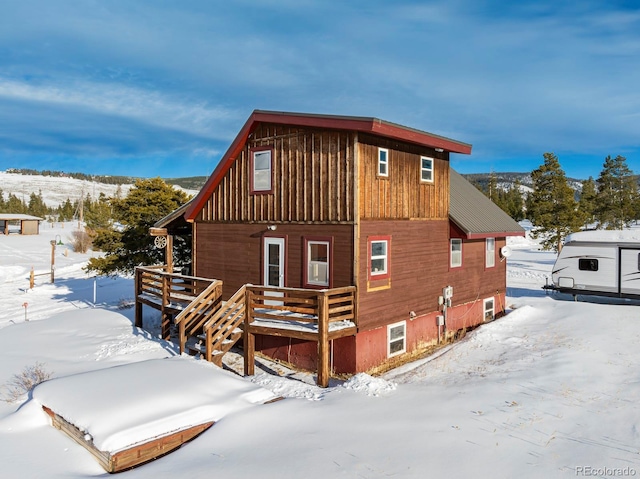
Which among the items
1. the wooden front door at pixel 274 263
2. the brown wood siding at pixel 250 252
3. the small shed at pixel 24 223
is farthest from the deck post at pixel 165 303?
the small shed at pixel 24 223

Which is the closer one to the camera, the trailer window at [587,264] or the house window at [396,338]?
the house window at [396,338]

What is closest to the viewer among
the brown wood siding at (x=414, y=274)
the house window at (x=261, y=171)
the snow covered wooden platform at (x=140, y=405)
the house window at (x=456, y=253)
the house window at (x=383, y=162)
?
the snow covered wooden platform at (x=140, y=405)

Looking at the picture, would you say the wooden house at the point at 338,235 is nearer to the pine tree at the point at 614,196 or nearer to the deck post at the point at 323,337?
the deck post at the point at 323,337

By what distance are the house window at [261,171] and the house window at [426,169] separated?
17.1 feet

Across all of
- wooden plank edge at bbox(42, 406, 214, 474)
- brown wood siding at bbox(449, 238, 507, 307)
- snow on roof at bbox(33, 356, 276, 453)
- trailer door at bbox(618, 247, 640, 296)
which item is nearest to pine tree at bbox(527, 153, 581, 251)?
trailer door at bbox(618, 247, 640, 296)

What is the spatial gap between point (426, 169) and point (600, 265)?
11.2m

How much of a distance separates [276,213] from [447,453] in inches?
364

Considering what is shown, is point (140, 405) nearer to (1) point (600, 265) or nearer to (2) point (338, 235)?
(2) point (338, 235)

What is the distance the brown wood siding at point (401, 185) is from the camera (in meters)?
13.0

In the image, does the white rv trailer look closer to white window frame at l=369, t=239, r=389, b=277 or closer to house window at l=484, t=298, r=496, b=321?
house window at l=484, t=298, r=496, b=321

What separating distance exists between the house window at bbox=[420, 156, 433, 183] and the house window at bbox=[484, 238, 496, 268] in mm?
5540

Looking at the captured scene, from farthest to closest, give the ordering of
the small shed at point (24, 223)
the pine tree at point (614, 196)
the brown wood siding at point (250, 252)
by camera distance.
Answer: the small shed at point (24, 223), the pine tree at point (614, 196), the brown wood siding at point (250, 252)

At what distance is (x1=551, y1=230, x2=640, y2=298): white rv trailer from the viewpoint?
1994cm

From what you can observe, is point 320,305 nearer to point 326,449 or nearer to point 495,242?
point 326,449
